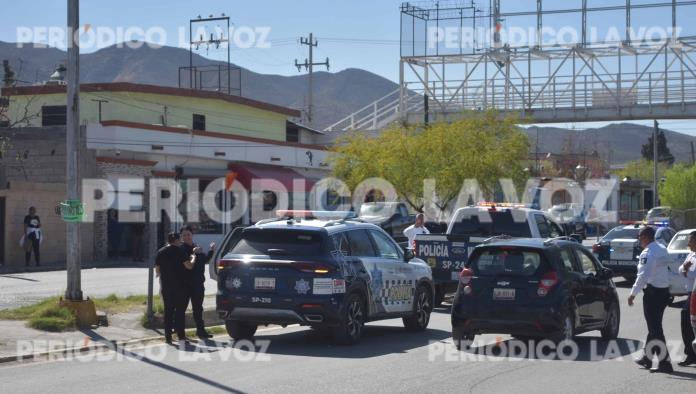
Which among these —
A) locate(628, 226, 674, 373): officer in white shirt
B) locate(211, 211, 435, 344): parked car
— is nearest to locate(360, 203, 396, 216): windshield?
locate(211, 211, 435, 344): parked car

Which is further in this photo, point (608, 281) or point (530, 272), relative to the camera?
point (608, 281)

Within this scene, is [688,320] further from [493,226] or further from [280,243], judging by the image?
[493,226]

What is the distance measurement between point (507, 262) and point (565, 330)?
125cm

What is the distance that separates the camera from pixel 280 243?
1451cm

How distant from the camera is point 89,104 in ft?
136

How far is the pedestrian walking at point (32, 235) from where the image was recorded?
3062 centimetres

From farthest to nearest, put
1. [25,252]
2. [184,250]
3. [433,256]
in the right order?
[25,252] → [433,256] → [184,250]

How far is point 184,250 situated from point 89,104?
27650 millimetres

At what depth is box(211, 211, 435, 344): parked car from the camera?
1408cm

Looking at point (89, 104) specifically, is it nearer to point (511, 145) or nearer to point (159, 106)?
point (159, 106)

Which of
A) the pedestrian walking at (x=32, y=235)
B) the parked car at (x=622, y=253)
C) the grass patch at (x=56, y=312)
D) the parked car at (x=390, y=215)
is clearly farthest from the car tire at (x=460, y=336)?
the parked car at (x=390, y=215)

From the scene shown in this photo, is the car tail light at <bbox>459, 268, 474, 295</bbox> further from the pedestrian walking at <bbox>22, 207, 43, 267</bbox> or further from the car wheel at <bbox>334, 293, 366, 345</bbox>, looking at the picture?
the pedestrian walking at <bbox>22, 207, 43, 267</bbox>

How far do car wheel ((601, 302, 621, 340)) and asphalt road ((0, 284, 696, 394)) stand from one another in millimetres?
189

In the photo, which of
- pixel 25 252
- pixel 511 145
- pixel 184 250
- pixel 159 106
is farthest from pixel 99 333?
pixel 159 106
